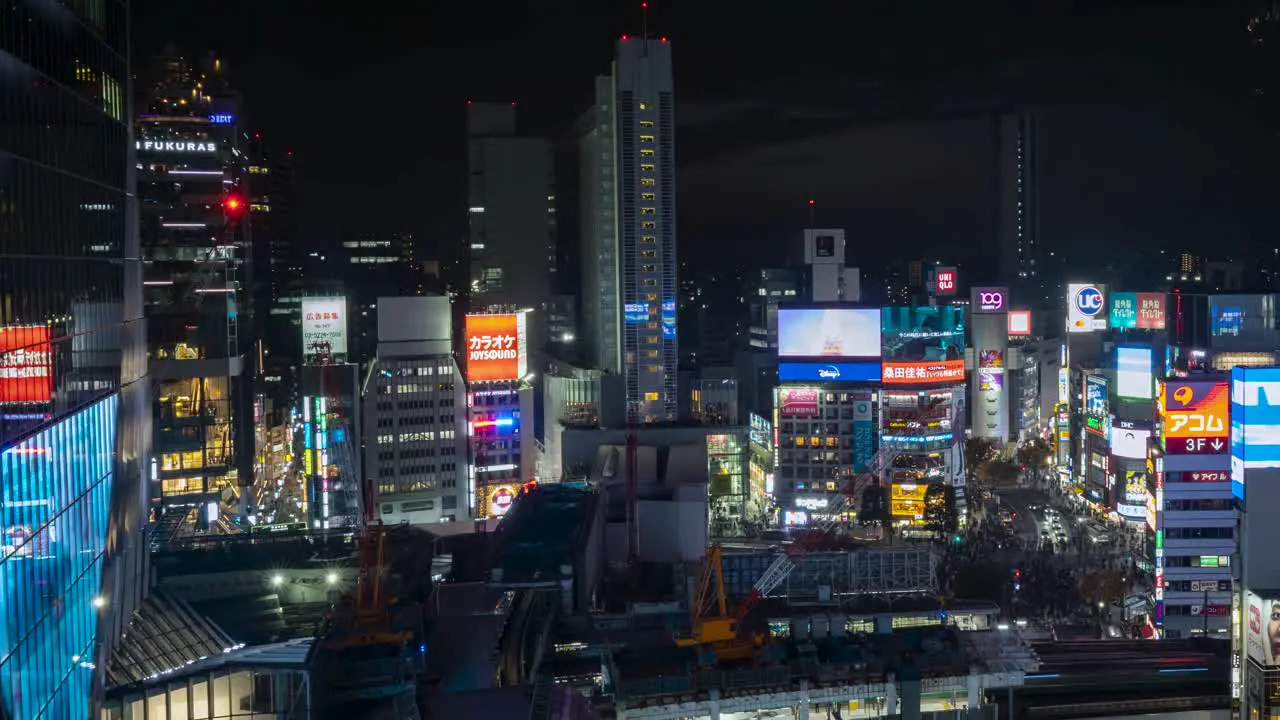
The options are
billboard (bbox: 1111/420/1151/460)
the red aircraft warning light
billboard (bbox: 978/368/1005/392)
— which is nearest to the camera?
billboard (bbox: 1111/420/1151/460)

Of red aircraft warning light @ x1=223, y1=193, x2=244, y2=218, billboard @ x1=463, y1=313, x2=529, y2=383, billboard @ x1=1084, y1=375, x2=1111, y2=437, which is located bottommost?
billboard @ x1=1084, y1=375, x2=1111, y2=437

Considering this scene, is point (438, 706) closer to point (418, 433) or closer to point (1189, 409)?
point (1189, 409)

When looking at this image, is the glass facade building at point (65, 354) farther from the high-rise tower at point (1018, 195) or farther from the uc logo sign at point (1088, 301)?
the high-rise tower at point (1018, 195)

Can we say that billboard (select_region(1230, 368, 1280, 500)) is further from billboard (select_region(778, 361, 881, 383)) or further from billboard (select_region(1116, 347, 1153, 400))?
billboard (select_region(778, 361, 881, 383))

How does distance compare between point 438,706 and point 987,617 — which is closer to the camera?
point 438,706

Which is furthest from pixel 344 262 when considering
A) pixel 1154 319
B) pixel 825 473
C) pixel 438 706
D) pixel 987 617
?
pixel 438 706

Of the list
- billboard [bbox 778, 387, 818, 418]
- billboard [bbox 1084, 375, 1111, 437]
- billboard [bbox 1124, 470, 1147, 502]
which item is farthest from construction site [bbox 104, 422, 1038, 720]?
billboard [bbox 1084, 375, 1111, 437]
